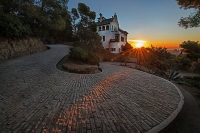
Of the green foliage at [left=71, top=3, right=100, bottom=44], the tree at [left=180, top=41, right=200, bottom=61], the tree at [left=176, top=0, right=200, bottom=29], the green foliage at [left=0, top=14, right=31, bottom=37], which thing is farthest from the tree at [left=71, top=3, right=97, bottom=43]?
the tree at [left=180, top=41, right=200, bottom=61]

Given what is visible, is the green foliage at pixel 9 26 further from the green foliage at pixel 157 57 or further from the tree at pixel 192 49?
the tree at pixel 192 49

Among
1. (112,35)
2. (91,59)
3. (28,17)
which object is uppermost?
(112,35)

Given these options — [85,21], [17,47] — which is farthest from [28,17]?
[85,21]

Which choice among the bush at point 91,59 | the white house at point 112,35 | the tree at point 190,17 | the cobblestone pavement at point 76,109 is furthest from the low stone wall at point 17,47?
the white house at point 112,35

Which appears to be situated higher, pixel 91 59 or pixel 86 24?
pixel 86 24

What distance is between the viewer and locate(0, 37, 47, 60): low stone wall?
10.7m

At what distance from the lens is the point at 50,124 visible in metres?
2.91

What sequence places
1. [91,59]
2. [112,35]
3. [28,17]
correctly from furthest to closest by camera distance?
[112,35], [28,17], [91,59]

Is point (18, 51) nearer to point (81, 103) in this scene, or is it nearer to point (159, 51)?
point (81, 103)

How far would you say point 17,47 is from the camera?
12.4 meters

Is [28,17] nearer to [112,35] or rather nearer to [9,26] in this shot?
[9,26]

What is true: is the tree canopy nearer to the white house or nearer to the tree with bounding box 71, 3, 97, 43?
the tree with bounding box 71, 3, 97, 43

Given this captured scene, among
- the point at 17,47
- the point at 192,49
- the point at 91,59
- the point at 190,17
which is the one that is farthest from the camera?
the point at 192,49

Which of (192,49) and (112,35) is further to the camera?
(192,49)
